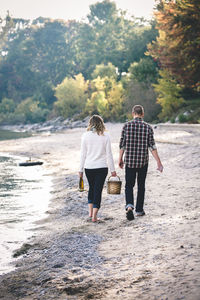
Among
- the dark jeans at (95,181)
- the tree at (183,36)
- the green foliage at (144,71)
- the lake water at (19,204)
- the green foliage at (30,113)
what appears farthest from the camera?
the green foliage at (30,113)

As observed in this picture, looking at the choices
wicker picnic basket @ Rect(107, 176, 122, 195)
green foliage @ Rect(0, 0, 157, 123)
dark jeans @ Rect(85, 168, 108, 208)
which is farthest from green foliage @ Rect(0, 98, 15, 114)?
wicker picnic basket @ Rect(107, 176, 122, 195)

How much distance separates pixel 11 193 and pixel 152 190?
4446 millimetres

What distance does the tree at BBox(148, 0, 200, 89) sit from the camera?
21344 millimetres

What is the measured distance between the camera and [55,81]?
3388 inches

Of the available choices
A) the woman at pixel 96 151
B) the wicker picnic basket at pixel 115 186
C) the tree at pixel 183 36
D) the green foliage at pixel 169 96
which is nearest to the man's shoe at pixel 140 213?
the wicker picnic basket at pixel 115 186

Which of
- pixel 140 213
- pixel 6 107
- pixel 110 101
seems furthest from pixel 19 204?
pixel 6 107

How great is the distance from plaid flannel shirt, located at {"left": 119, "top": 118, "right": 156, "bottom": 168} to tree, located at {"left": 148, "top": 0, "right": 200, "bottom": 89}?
634 inches

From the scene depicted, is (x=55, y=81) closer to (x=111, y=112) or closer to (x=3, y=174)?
(x=111, y=112)

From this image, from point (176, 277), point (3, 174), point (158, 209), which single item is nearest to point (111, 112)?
point (3, 174)

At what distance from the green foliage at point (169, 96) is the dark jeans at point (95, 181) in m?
28.1

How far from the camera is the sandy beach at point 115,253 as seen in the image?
4219 millimetres

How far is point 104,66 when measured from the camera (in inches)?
Result: 2307

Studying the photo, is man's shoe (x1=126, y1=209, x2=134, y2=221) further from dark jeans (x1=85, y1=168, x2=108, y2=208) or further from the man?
the man

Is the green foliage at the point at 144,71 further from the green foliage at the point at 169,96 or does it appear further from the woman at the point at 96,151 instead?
the woman at the point at 96,151
